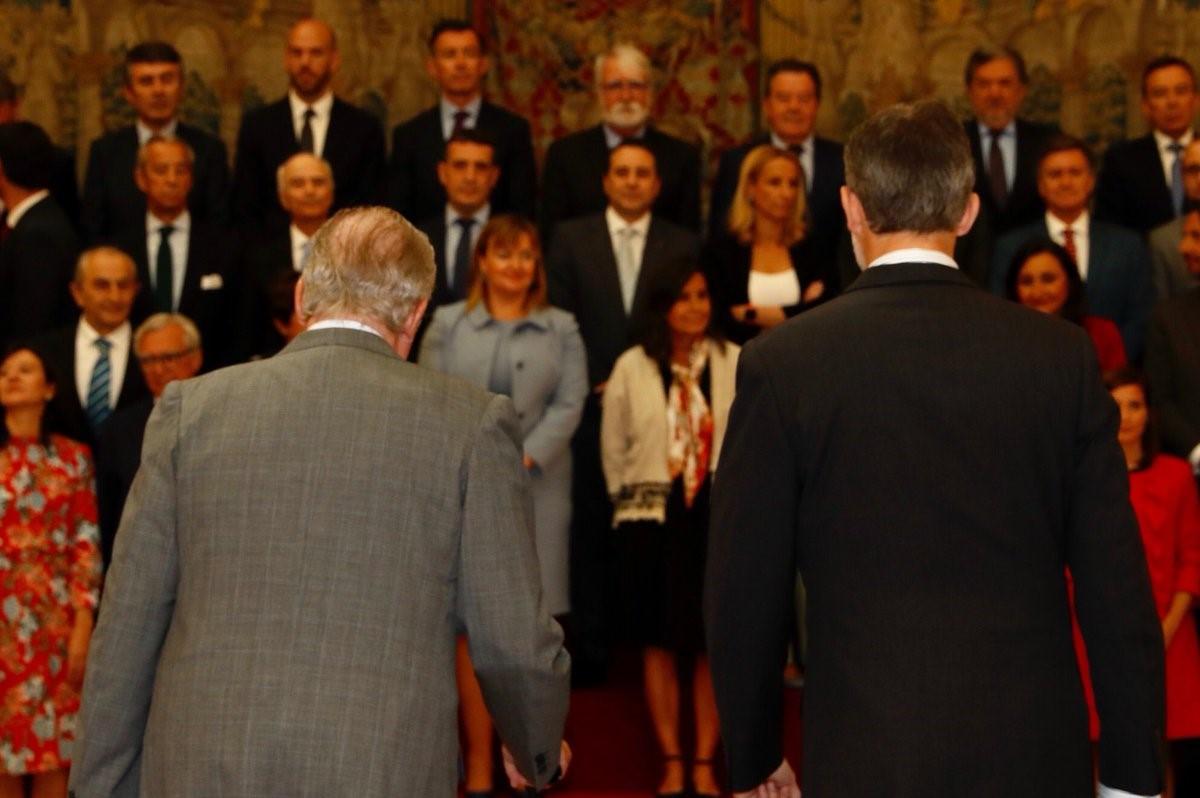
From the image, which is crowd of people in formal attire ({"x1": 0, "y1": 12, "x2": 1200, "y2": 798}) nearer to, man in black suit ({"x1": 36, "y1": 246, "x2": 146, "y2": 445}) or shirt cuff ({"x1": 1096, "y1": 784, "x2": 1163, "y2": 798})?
man in black suit ({"x1": 36, "y1": 246, "x2": 146, "y2": 445})

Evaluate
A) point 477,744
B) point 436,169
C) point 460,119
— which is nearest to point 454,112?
point 460,119

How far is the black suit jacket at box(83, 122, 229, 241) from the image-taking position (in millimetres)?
7625

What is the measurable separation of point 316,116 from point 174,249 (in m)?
0.99

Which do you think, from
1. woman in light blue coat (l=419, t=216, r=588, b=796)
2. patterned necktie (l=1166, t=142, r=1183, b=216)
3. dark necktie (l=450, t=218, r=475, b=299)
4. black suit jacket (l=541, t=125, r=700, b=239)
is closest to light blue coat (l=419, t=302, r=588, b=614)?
woman in light blue coat (l=419, t=216, r=588, b=796)

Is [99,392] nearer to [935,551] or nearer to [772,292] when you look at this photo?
[772,292]

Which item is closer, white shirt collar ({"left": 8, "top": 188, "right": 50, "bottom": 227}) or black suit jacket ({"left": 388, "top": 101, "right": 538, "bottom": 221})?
white shirt collar ({"left": 8, "top": 188, "right": 50, "bottom": 227})

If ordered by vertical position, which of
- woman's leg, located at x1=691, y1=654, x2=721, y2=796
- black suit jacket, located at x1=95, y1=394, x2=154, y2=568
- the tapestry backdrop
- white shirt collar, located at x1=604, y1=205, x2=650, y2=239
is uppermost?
the tapestry backdrop

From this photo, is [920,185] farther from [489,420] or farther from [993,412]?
[489,420]

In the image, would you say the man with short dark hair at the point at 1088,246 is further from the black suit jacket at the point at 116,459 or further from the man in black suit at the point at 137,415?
the black suit jacket at the point at 116,459

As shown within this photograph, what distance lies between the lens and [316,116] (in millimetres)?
7836

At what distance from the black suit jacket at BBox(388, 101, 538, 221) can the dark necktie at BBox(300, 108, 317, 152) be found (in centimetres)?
33

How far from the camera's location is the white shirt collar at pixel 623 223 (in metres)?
7.08

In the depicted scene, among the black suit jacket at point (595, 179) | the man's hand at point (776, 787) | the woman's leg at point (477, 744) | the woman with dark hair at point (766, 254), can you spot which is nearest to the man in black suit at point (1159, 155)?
the woman with dark hair at point (766, 254)

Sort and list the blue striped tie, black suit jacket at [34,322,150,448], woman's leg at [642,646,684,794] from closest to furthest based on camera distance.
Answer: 1. woman's leg at [642,646,684,794]
2. black suit jacket at [34,322,150,448]
3. the blue striped tie
